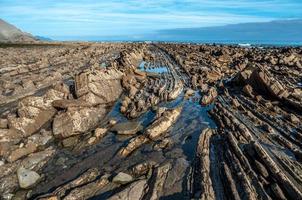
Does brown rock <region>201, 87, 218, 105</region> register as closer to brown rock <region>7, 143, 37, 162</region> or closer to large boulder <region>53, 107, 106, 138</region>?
large boulder <region>53, 107, 106, 138</region>

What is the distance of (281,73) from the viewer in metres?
34.1

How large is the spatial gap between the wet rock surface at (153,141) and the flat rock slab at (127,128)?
70 millimetres

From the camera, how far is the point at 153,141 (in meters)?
18.1

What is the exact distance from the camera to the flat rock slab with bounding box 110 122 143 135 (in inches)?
767

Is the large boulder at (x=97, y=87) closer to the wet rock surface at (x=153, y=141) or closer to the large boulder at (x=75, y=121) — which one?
the wet rock surface at (x=153, y=141)

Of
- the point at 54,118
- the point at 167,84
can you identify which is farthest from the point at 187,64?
the point at 54,118

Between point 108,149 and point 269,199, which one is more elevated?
point 269,199

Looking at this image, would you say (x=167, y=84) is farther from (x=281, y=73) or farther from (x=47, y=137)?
(x=47, y=137)

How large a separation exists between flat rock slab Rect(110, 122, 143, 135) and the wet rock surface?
0.07m

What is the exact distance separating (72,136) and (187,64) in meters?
28.1

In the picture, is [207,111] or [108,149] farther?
[207,111]

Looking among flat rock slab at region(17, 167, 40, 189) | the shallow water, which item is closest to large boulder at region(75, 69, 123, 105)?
the shallow water

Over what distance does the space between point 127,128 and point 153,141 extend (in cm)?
234

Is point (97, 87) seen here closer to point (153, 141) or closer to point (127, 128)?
point (127, 128)
